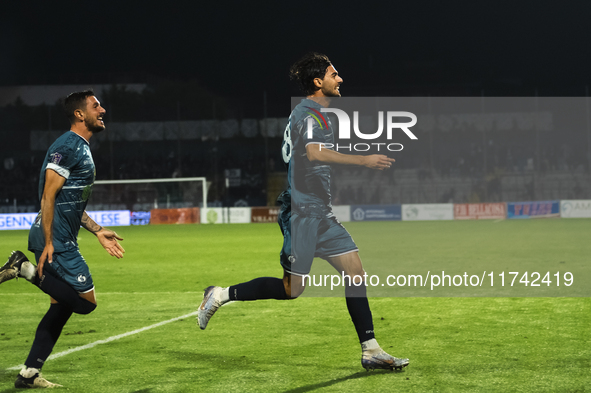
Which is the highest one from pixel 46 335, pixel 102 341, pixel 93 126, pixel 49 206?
pixel 93 126

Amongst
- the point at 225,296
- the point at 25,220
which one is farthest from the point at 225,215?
the point at 225,296

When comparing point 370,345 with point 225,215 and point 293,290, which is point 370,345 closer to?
point 293,290

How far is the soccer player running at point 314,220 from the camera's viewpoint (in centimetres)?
485

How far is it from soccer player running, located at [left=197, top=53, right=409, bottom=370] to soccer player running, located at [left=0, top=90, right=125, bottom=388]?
49.2 inches

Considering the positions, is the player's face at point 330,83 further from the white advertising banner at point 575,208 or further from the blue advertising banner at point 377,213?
the white advertising banner at point 575,208

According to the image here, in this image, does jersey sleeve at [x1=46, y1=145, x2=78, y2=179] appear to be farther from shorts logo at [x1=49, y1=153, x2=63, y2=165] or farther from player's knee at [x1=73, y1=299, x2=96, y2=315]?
player's knee at [x1=73, y1=299, x2=96, y2=315]

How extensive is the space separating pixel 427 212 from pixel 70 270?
3129cm

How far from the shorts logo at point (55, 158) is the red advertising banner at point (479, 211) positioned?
31582 mm

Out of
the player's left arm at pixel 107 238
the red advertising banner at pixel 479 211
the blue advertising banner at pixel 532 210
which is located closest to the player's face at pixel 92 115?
the player's left arm at pixel 107 238

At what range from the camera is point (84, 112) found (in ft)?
15.4

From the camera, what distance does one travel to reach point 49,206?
14.4 feet

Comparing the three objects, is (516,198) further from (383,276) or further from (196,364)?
(196,364)

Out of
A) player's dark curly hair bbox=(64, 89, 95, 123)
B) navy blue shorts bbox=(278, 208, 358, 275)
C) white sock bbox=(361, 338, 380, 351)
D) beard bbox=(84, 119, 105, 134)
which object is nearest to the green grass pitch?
white sock bbox=(361, 338, 380, 351)

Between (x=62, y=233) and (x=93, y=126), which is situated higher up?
(x=93, y=126)
